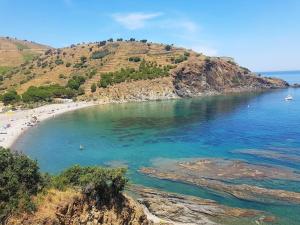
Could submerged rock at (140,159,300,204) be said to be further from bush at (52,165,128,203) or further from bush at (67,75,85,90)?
bush at (67,75,85,90)

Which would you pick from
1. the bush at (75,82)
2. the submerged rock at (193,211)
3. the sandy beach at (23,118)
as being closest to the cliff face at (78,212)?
the submerged rock at (193,211)

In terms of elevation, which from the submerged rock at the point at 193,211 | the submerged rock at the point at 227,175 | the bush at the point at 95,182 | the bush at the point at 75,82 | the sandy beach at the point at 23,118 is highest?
the bush at the point at 75,82

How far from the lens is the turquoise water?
62375 millimetres

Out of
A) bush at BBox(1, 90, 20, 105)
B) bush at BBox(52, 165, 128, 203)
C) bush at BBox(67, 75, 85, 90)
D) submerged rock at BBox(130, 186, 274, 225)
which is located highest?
bush at BBox(67, 75, 85, 90)

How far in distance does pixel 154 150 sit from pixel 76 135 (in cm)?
2998

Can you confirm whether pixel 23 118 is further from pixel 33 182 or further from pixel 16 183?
pixel 16 183

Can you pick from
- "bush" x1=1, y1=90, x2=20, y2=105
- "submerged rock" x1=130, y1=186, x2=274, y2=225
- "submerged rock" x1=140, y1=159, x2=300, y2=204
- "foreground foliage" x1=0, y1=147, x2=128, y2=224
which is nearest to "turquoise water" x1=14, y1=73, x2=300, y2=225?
"submerged rock" x1=140, y1=159, x2=300, y2=204

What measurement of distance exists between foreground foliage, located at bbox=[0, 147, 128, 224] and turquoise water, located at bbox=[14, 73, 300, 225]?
68.6 ft

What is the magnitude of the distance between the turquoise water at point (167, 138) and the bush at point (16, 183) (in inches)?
1076

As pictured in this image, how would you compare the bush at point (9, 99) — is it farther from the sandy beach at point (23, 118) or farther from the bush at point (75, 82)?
the bush at point (75, 82)

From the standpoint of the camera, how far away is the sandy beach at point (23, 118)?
322ft

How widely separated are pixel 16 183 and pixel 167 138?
64814mm

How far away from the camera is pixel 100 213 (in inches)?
1292

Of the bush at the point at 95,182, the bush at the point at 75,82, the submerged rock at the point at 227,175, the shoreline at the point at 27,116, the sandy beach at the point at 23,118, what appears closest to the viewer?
the bush at the point at 95,182
